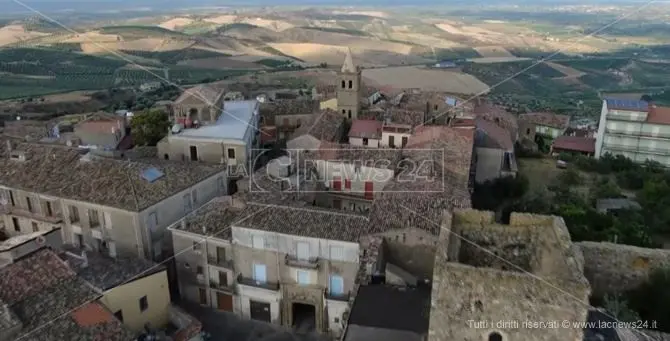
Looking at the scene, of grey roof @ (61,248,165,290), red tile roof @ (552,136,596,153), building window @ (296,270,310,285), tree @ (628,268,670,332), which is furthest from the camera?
red tile roof @ (552,136,596,153)

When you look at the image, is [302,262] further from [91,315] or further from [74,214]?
[74,214]

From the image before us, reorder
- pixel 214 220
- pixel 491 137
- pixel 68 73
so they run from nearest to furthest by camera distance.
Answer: pixel 214 220, pixel 491 137, pixel 68 73

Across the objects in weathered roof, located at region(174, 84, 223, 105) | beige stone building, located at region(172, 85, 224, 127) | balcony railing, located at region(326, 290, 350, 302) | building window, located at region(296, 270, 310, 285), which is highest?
weathered roof, located at region(174, 84, 223, 105)

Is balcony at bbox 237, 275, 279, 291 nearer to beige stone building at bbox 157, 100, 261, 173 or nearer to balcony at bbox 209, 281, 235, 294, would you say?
balcony at bbox 209, 281, 235, 294

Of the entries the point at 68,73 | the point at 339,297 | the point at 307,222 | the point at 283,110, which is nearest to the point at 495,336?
the point at 339,297

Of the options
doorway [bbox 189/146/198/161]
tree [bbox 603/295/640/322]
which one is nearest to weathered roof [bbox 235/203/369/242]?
tree [bbox 603/295/640/322]

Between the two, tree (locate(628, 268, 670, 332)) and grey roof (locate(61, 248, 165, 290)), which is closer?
tree (locate(628, 268, 670, 332))
